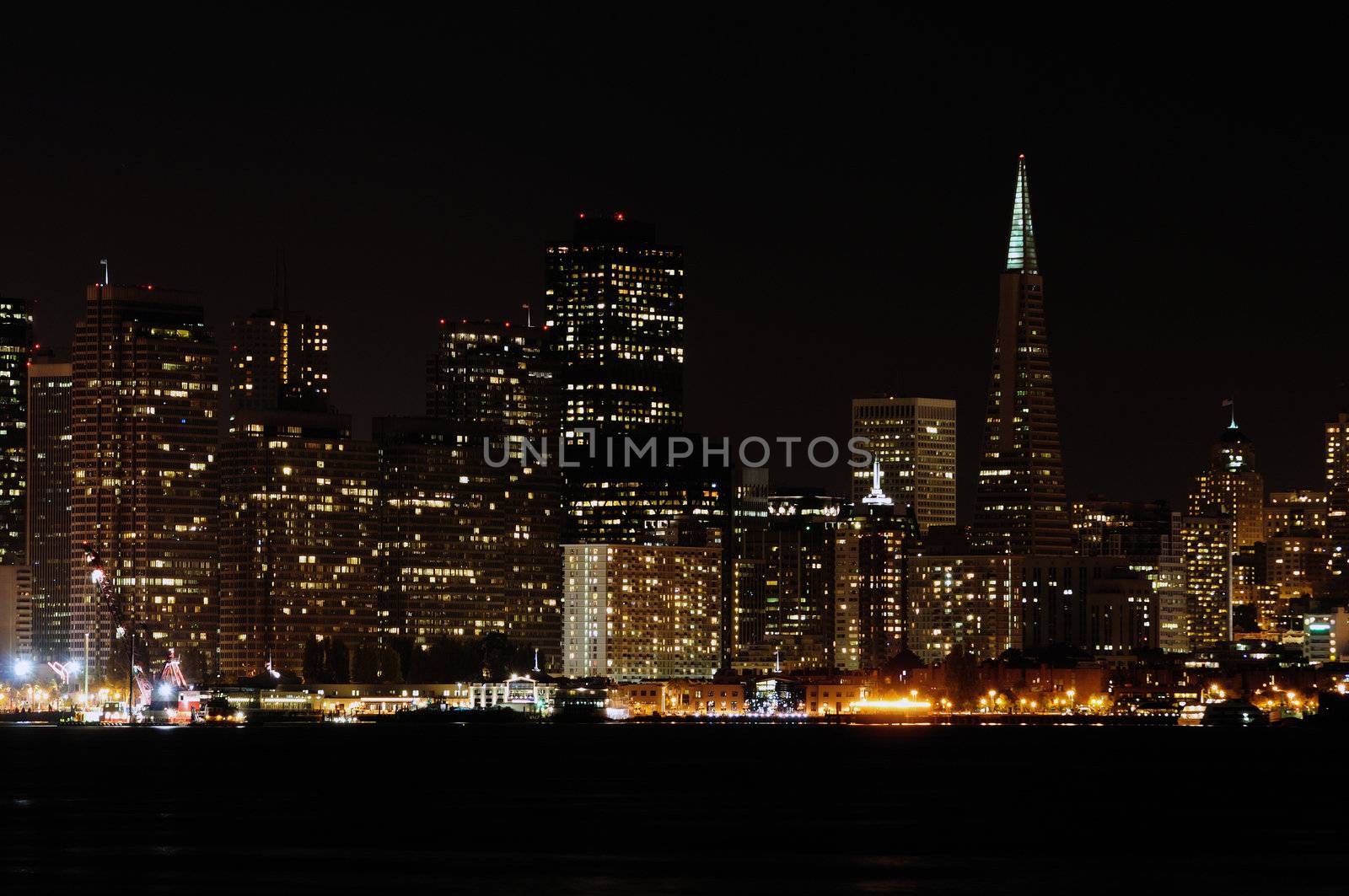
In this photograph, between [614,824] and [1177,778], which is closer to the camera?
[614,824]

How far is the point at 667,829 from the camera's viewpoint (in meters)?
117

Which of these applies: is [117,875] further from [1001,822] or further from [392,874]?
[1001,822]

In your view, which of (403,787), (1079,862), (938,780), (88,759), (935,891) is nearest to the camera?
(935,891)

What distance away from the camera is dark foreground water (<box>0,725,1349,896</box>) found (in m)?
93.3

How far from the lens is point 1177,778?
552 ft

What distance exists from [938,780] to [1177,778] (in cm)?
1600

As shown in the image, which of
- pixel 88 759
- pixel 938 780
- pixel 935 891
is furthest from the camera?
pixel 88 759

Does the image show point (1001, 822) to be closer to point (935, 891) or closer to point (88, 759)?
point (935, 891)

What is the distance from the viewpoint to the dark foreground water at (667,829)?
93.3 meters

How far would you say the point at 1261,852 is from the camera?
10644cm

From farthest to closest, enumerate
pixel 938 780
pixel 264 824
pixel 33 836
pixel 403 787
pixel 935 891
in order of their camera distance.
Answer: pixel 938 780 → pixel 403 787 → pixel 264 824 → pixel 33 836 → pixel 935 891

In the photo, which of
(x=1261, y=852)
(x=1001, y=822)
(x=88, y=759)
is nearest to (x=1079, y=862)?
(x=1261, y=852)

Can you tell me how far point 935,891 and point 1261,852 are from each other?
22.4m

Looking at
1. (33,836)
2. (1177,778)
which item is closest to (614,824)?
(33,836)
